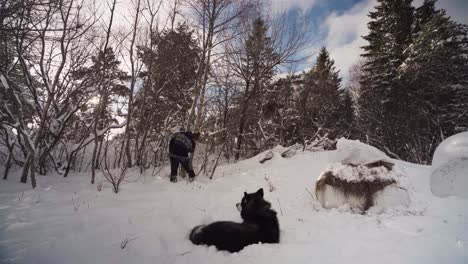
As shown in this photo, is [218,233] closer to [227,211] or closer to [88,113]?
[227,211]

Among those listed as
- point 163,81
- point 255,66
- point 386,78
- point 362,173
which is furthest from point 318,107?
point 362,173

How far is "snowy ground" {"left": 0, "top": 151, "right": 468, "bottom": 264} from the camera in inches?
92.6

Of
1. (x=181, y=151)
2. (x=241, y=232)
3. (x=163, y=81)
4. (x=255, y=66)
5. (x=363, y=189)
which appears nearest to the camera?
(x=241, y=232)

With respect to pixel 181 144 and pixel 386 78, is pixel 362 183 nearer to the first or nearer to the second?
pixel 181 144

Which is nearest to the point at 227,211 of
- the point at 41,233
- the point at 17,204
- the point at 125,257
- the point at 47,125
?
the point at 125,257

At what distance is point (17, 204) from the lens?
12.7ft

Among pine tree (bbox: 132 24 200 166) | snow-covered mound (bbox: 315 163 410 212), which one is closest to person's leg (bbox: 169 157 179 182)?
pine tree (bbox: 132 24 200 166)

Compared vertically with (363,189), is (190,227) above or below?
below

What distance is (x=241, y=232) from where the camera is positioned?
271 centimetres

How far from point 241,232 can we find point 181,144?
5238 millimetres

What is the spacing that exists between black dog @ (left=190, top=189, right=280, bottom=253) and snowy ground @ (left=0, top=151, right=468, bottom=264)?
11 centimetres

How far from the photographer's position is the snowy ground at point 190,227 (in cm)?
235

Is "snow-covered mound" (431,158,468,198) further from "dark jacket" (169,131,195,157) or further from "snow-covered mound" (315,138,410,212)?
"dark jacket" (169,131,195,157)

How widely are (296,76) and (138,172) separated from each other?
497 inches
